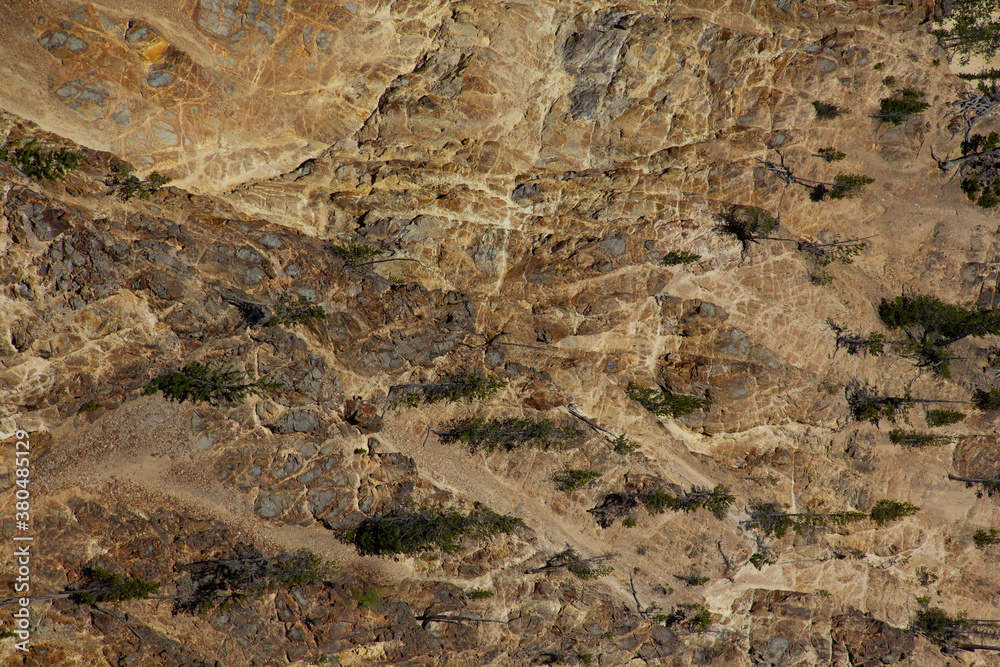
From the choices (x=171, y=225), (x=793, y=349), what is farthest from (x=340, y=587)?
(x=793, y=349)

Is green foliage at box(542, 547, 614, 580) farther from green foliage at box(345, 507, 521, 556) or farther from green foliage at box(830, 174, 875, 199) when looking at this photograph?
green foliage at box(830, 174, 875, 199)

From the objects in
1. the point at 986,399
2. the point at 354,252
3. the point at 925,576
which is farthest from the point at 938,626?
the point at 354,252

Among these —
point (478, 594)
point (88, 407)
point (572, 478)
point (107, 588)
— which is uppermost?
point (88, 407)

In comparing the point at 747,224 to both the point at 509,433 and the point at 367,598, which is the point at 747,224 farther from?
the point at 367,598

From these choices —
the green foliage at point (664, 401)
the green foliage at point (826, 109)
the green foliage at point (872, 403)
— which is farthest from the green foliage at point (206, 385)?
the green foliage at point (826, 109)

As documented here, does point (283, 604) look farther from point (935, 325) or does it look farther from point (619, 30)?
point (935, 325)

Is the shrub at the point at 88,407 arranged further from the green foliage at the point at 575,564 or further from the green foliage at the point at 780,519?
the green foliage at the point at 780,519
